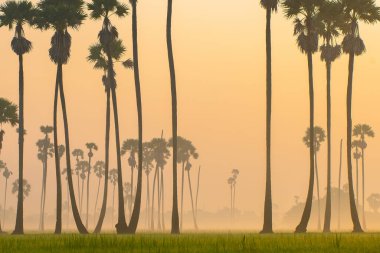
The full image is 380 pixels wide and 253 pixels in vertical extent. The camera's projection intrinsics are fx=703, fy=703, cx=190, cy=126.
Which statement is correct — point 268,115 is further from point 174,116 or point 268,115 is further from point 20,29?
point 20,29

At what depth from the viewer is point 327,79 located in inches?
2490

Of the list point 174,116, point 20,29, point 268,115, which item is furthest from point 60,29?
point 268,115

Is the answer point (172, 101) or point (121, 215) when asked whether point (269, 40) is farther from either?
point (121, 215)

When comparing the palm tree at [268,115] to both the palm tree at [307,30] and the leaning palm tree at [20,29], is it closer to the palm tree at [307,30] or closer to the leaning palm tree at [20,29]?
the palm tree at [307,30]

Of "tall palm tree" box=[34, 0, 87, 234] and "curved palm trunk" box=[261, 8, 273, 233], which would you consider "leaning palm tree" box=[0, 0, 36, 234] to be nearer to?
"tall palm tree" box=[34, 0, 87, 234]

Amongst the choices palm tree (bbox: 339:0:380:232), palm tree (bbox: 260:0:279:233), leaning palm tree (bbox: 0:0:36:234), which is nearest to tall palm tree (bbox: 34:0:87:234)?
leaning palm tree (bbox: 0:0:36:234)

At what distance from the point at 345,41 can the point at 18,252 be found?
4529cm

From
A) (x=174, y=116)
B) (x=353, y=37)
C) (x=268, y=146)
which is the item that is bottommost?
(x=268, y=146)

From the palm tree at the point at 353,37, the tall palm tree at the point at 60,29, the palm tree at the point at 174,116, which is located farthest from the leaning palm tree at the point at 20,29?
the palm tree at the point at 353,37

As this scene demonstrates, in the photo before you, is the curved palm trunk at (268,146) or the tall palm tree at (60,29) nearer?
the curved palm trunk at (268,146)

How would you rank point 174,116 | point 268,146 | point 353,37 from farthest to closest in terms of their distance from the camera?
point 353,37 < point 268,146 < point 174,116

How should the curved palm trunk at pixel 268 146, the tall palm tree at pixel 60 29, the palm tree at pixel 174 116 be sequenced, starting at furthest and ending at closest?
1. the tall palm tree at pixel 60 29
2. the curved palm trunk at pixel 268 146
3. the palm tree at pixel 174 116

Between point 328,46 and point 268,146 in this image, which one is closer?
point 268,146

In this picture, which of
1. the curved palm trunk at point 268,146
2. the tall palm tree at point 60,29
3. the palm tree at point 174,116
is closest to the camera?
the palm tree at point 174,116
